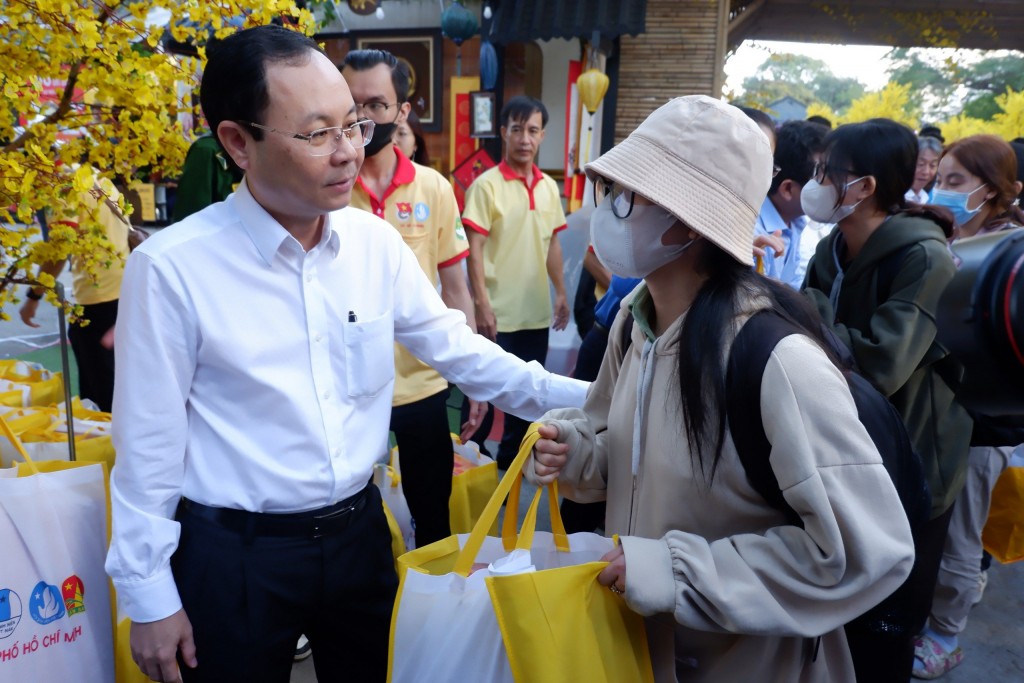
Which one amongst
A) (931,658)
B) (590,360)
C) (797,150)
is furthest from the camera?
(590,360)

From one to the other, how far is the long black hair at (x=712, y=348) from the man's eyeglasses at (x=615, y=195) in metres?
0.22

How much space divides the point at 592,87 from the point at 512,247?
3.92 m

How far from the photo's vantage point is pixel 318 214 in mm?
1631

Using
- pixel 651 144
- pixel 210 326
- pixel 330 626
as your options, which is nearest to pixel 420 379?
pixel 330 626

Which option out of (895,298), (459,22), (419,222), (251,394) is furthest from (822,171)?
(459,22)

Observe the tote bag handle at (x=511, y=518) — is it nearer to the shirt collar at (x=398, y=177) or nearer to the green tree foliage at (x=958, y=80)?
the shirt collar at (x=398, y=177)

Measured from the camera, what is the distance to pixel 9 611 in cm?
184

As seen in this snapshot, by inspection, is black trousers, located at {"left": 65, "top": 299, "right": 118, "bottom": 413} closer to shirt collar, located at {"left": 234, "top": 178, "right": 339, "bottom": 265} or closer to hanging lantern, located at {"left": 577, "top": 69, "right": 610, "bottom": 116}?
shirt collar, located at {"left": 234, "top": 178, "right": 339, "bottom": 265}

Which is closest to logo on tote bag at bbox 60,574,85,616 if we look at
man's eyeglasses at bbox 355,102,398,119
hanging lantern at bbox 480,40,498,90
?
man's eyeglasses at bbox 355,102,398,119

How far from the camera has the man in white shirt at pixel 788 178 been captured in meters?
3.49

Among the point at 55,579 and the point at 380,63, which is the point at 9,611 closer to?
the point at 55,579

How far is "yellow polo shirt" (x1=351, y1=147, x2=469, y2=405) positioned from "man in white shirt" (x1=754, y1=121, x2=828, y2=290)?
1.36m

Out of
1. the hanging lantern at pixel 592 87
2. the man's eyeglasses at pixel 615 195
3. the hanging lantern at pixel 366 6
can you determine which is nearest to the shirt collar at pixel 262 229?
Result: the man's eyeglasses at pixel 615 195

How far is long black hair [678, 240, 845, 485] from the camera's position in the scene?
133 centimetres
